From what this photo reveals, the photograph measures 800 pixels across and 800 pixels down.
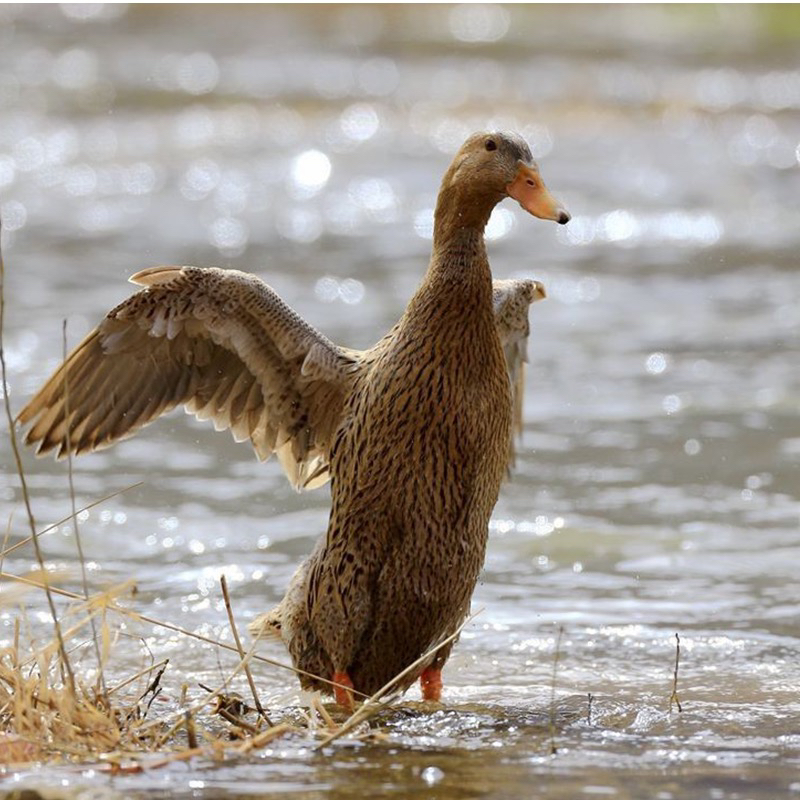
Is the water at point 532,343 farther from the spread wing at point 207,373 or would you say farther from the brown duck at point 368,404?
the spread wing at point 207,373

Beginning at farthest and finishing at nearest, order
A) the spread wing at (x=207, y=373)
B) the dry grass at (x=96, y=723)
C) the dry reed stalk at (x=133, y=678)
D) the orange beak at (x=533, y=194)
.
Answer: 1. the spread wing at (x=207, y=373)
2. the orange beak at (x=533, y=194)
3. the dry reed stalk at (x=133, y=678)
4. the dry grass at (x=96, y=723)

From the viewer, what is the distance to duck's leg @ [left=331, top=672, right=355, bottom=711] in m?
5.92


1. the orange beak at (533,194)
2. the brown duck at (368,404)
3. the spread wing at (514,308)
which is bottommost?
the brown duck at (368,404)

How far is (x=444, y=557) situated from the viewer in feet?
19.4

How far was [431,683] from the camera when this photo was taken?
20.4ft

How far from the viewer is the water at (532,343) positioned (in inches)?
218

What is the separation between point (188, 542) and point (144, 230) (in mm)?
7802

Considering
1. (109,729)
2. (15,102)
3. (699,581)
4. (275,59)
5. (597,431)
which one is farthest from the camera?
(275,59)

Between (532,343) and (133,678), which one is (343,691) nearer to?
(133,678)

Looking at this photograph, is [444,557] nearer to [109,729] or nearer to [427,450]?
[427,450]

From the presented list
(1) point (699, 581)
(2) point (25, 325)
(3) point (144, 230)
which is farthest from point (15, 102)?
(1) point (699, 581)

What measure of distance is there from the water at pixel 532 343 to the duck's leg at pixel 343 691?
28 cm

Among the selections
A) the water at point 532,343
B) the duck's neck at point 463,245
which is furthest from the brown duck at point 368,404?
the water at point 532,343

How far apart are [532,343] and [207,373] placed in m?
5.71
